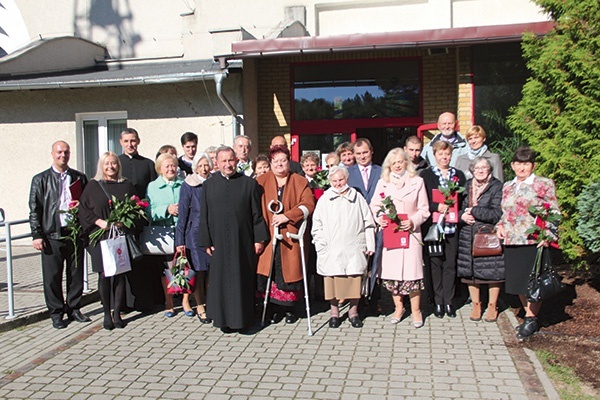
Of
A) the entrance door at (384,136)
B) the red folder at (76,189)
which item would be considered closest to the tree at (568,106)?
the entrance door at (384,136)

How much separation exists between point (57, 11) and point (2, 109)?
299 centimetres

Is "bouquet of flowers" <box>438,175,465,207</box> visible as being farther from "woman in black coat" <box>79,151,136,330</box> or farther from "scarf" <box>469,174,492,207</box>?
"woman in black coat" <box>79,151,136,330</box>

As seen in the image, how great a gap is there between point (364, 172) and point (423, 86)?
16.1ft

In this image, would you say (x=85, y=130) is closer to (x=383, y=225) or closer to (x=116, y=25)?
(x=116, y=25)

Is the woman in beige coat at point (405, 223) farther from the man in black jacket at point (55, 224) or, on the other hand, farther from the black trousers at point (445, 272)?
the man in black jacket at point (55, 224)

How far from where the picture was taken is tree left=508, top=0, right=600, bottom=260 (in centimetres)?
695

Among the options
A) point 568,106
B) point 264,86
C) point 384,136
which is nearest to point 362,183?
point 568,106

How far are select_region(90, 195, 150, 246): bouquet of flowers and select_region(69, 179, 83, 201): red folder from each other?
0.46m

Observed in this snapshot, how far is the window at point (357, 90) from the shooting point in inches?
452

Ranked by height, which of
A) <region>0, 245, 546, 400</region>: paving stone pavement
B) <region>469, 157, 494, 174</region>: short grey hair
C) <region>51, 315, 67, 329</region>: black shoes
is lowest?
<region>0, 245, 546, 400</region>: paving stone pavement

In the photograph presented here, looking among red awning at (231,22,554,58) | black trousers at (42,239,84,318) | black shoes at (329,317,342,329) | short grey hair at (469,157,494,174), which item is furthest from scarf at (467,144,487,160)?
black trousers at (42,239,84,318)

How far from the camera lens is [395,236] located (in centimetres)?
643

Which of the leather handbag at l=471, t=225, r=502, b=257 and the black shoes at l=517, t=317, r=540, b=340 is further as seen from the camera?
the leather handbag at l=471, t=225, r=502, b=257

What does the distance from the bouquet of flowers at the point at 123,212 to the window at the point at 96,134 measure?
222 inches
